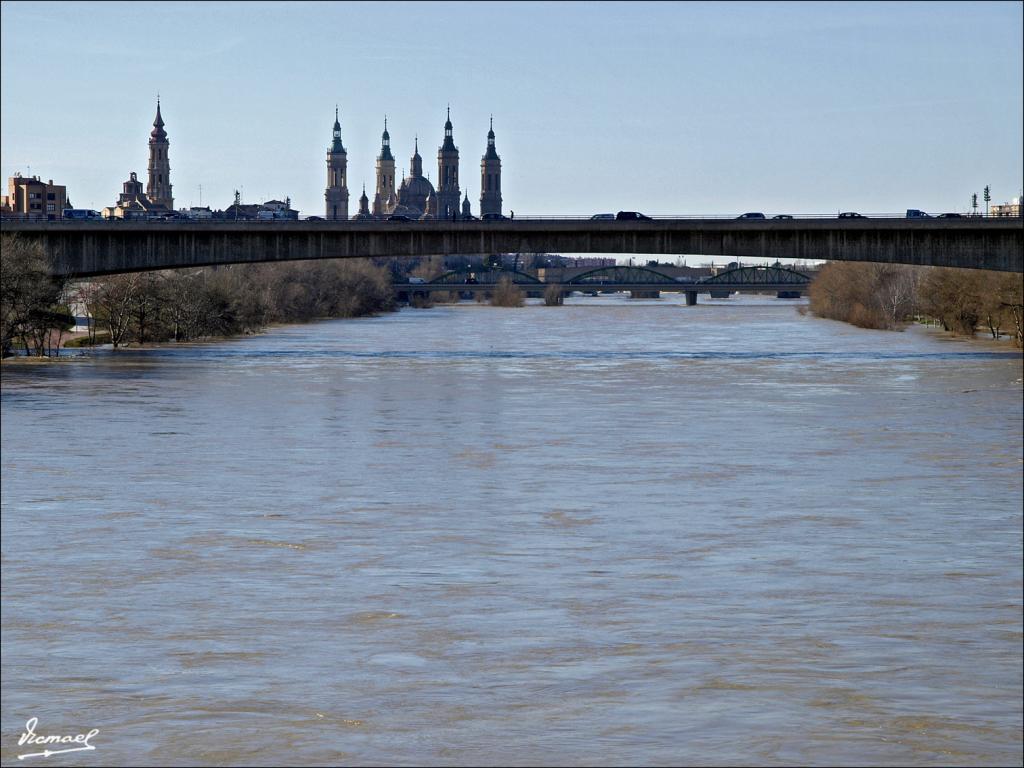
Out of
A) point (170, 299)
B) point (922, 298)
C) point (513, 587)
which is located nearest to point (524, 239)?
point (170, 299)

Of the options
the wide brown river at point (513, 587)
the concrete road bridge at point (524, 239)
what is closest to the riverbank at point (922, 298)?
the concrete road bridge at point (524, 239)

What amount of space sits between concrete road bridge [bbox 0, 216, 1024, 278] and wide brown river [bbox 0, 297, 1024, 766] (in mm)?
44762

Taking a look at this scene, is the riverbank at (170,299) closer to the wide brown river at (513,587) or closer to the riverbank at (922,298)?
the wide brown river at (513,587)

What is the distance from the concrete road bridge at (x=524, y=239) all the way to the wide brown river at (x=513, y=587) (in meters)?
44.8

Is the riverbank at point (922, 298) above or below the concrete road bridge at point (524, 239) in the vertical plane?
below

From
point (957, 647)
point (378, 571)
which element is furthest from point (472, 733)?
point (378, 571)

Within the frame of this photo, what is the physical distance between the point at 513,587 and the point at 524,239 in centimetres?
7905

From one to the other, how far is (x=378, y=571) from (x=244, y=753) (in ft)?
27.5

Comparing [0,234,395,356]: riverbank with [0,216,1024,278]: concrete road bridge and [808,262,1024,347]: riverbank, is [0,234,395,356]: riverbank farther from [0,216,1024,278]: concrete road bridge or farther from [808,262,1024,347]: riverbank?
[808,262,1024,347]: riverbank

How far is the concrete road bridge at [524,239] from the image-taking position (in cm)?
9175

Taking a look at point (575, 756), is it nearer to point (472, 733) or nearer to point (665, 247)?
point (472, 733)

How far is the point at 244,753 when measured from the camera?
13.5 m

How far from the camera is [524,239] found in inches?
3893

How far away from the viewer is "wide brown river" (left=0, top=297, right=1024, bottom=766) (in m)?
14.3
